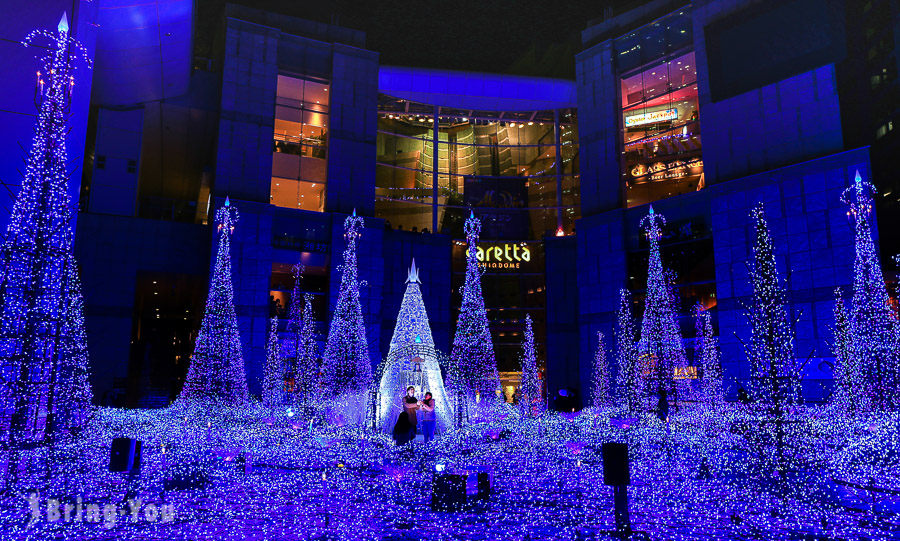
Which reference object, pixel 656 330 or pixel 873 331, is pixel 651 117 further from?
pixel 873 331

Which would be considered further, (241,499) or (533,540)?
(241,499)

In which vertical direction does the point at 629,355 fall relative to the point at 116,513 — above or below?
above

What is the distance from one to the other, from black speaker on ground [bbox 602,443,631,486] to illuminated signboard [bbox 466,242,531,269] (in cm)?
2988

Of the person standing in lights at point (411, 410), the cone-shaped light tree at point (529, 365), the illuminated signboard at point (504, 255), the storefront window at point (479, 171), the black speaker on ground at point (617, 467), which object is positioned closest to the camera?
the black speaker on ground at point (617, 467)

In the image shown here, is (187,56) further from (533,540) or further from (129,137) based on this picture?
(533,540)

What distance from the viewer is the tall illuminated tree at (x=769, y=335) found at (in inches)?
408

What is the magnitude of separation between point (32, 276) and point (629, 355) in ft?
81.7

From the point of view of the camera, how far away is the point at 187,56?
943 inches

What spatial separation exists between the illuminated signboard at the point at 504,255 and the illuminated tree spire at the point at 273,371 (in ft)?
43.0

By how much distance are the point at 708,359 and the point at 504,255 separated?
1327cm

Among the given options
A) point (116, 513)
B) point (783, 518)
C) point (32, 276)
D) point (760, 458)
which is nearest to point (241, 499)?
point (116, 513)

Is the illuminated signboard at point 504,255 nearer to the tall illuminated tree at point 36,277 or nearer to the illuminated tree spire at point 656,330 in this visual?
the illuminated tree spire at point 656,330

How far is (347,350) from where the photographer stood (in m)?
22.9

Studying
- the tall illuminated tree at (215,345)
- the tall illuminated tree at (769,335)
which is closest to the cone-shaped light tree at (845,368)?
the tall illuminated tree at (769,335)
